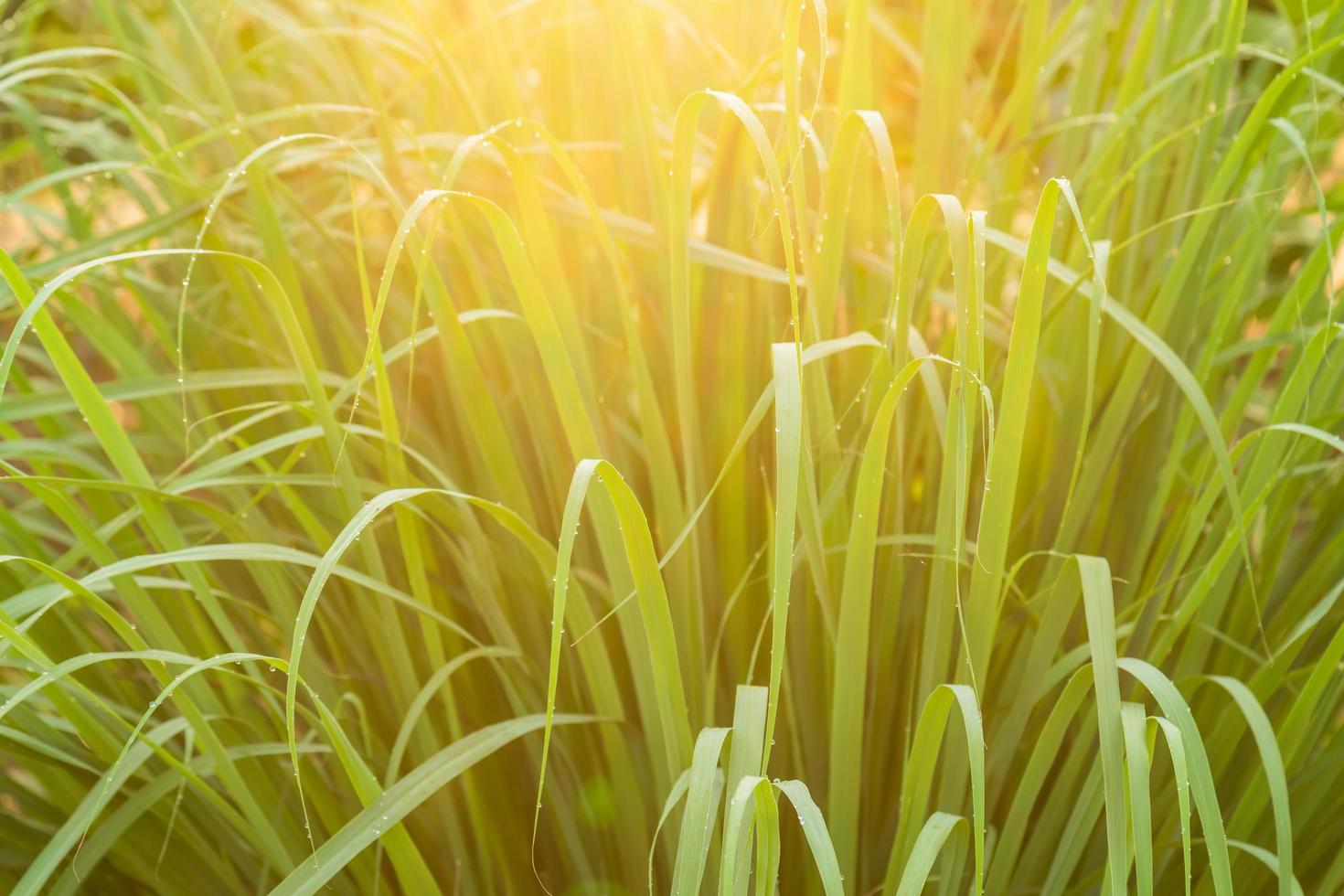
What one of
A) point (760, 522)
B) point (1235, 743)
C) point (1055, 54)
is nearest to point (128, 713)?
point (760, 522)

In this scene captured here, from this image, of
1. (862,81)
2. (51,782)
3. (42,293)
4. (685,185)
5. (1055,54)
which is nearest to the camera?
(42,293)

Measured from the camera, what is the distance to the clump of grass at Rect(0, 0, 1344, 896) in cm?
69

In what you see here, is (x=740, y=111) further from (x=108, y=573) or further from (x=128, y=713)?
(x=128, y=713)

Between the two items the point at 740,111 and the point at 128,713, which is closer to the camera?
the point at 740,111

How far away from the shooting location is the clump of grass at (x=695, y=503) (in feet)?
2.27

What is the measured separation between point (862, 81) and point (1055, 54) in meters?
0.48

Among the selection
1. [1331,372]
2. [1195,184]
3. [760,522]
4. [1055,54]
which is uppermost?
[1055,54]

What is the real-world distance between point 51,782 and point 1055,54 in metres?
1.19

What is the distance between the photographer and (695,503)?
2.83ft

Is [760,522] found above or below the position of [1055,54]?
below

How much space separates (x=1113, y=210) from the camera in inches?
44.9

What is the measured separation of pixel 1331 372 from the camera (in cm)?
89

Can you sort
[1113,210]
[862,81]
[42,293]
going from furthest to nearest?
1. [1113,210]
2. [862,81]
3. [42,293]

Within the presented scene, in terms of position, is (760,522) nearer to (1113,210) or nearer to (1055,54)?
(1113,210)
